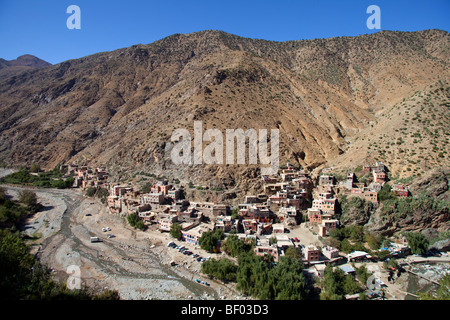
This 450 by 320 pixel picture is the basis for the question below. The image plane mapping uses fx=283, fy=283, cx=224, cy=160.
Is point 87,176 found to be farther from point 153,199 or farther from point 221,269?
point 221,269

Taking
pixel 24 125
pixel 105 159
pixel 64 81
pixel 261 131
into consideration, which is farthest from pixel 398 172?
pixel 64 81

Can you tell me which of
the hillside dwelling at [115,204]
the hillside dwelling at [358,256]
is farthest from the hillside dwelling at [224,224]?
the hillside dwelling at [115,204]

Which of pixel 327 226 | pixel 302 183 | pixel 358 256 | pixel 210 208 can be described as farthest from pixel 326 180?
pixel 210 208

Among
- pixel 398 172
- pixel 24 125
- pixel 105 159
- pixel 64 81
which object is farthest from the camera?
pixel 64 81

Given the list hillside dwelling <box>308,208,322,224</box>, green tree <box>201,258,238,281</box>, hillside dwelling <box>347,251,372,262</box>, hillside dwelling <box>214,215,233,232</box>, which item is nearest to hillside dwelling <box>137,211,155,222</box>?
hillside dwelling <box>214,215,233,232</box>

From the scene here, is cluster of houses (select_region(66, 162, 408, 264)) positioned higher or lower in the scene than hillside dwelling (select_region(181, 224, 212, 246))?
higher

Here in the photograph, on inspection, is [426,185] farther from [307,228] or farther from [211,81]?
[211,81]

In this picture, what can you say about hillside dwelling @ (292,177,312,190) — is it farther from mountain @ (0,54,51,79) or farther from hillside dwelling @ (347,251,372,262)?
mountain @ (0,54,51,79)
